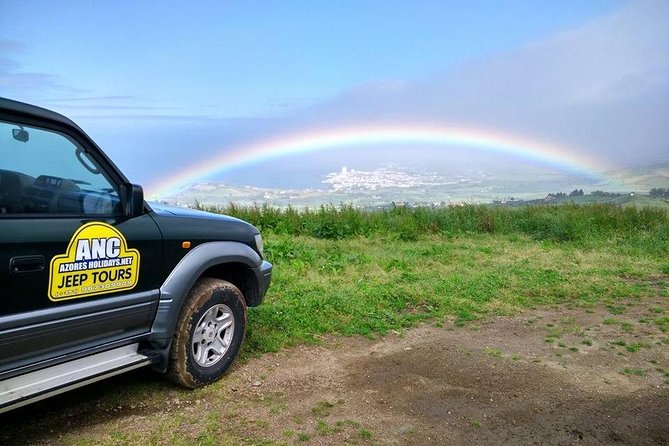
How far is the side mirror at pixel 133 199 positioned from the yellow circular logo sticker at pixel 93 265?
0.20m

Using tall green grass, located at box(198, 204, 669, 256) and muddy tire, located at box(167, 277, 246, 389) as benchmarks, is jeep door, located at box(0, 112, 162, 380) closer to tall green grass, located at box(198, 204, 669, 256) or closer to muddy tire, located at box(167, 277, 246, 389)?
muddy tire, located at box(167, 277, 246, 389)

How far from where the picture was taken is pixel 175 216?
4.14 meters

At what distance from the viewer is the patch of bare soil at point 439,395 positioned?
12.1 ft

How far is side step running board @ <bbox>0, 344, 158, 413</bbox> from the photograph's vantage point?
3.15 metres

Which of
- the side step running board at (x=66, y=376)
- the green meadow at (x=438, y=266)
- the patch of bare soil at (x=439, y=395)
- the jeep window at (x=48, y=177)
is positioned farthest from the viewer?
the green meadow at (x=438, y=266)

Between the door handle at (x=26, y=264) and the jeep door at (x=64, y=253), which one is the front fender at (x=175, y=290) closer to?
the jeep door at (x=64, y=253)

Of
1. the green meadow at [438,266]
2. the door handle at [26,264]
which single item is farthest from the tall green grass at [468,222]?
the door handle at [26,264]

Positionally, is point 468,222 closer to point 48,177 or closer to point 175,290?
point 175,290

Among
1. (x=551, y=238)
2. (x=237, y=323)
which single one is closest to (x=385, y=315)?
(x=237, y=323)

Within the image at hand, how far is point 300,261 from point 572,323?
454 cm

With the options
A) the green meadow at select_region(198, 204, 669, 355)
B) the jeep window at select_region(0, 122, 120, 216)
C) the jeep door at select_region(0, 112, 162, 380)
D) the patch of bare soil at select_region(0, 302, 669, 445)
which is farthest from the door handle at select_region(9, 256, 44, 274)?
the green meadow at select_region(198, 204, 669, 355)

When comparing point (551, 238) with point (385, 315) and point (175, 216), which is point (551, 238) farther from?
point (175, 216)

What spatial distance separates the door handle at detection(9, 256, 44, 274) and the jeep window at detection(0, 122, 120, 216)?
31 cm

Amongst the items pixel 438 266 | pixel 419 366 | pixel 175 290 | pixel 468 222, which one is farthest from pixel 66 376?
pixel 468 222
